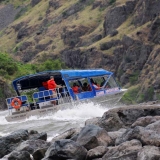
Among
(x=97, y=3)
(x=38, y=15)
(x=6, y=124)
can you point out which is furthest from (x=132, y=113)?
(x=38, y=15)

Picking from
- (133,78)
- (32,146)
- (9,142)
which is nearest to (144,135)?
(32,146)

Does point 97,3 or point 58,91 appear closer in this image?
point 58,91

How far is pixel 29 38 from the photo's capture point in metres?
136

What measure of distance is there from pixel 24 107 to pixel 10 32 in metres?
121

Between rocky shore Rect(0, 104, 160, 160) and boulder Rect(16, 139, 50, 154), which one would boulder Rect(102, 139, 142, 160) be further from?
boulder Rect(16, 139, 50, 154)

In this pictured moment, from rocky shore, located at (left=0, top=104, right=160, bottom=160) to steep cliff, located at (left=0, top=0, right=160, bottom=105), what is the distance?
197ft

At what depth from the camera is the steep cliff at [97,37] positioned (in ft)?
298

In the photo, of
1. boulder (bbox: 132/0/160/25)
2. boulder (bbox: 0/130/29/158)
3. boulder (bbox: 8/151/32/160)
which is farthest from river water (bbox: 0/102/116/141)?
boulder (bbox: 132/0/160/25)

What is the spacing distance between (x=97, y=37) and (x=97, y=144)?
320 ft

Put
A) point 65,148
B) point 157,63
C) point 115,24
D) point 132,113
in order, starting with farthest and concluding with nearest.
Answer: point 115,24 < point 157,63 < point 132,113 < point 65,148

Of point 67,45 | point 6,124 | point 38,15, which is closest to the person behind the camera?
point 6,124

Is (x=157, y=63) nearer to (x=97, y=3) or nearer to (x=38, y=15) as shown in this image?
(x=97, y=3)

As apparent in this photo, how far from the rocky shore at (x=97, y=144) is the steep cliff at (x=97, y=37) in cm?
5993

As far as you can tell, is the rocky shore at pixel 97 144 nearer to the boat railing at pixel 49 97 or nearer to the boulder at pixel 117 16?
the boat railing at pixel 49 97
